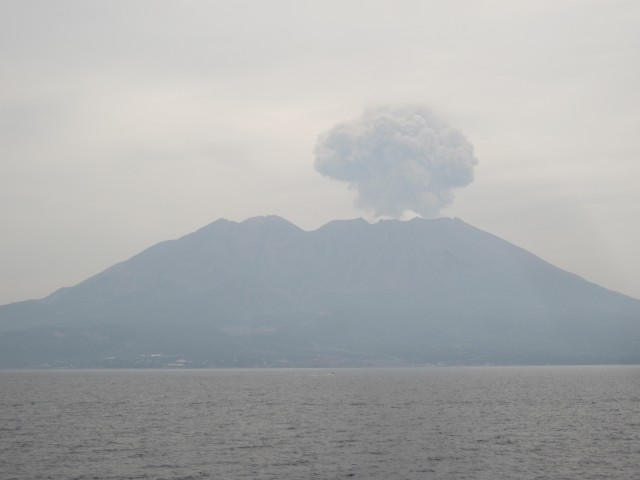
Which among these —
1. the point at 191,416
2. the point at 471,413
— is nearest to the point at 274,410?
the point at 191,416

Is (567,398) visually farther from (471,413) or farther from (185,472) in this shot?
(185,472)

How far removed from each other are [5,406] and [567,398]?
93.3 meters

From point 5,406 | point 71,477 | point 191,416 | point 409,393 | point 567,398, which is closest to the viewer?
point 71,477

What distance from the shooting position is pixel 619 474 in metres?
63.2

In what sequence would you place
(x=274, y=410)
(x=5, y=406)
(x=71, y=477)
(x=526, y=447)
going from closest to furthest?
(x=71, y=477) < (x=526, y=447) < (x=274, y=410) < (x=5, y=406)

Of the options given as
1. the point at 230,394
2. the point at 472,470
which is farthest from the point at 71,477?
the point at 230,394

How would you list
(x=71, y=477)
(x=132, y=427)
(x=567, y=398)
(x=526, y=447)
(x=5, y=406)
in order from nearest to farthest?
(x=71, y=477) < (x=526, y=447) < (x=132, y=427) < (x=5, y=406) < (x=567, y=398)

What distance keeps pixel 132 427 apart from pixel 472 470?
148 feet

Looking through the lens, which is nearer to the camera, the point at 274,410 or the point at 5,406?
the point at 274,410

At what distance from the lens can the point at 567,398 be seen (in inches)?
5812

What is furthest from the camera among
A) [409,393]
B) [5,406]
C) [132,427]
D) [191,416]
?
[409,393]

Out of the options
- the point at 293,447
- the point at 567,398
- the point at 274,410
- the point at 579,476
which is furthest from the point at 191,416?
the point at 567,398

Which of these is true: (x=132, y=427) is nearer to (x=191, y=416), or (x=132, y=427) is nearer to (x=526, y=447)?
(x=191, y=416)

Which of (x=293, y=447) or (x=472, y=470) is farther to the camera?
(x=293, y=447)
